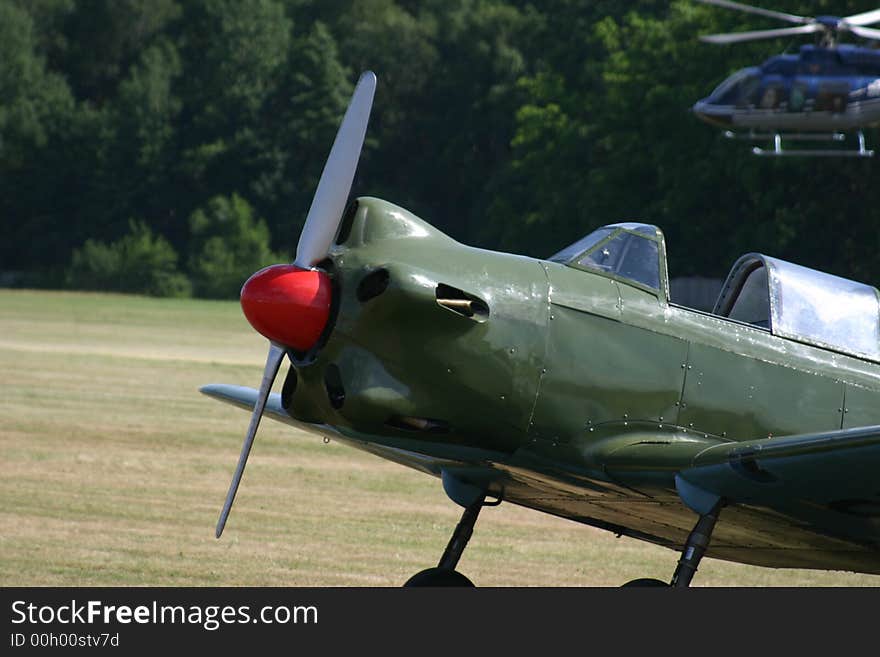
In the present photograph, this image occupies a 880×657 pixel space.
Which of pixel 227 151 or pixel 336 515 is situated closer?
pixel 336 515

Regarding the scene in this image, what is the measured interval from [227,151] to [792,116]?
37926 mm

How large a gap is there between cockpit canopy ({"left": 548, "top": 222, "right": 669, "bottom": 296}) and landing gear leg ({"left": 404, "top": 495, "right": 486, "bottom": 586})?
1.41 metres

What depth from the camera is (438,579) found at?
7668mm

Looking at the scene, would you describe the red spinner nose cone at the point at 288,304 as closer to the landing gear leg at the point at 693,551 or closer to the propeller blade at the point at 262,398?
the propeller blade at the point at 262,398

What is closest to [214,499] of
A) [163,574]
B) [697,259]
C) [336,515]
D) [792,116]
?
[336,515]

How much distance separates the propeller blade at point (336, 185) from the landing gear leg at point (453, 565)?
1.75 m

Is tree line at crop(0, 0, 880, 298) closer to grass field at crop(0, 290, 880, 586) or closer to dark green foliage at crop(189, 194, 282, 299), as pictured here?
dark green foliage at crop(189, 194, 282, 299)

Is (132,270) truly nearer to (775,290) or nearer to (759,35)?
(759,35)

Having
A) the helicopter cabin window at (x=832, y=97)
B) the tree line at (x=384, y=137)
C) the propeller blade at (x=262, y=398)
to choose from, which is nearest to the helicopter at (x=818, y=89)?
the helicopter cabin window at (x=832, y=97)

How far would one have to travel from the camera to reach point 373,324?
21.7ft

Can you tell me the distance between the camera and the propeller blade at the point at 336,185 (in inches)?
270

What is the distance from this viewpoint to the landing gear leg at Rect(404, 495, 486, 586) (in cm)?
764

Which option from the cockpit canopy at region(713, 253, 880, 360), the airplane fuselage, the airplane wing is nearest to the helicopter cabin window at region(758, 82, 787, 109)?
the airplane wing

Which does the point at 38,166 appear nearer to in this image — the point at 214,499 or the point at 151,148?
the point at 151,148
